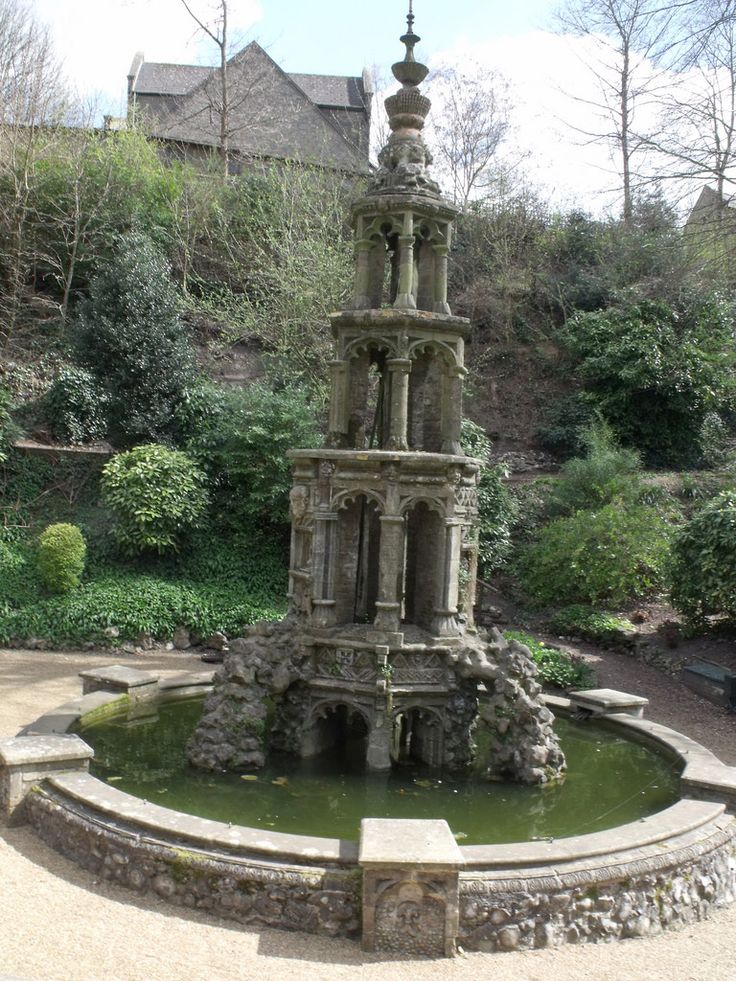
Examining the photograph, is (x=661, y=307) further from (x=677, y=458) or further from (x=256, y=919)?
(x=256, y=919)

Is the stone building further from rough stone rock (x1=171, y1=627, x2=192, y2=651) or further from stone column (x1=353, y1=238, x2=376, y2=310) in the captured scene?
stone column (x1=353, y1=238, x2=376, y2=310)

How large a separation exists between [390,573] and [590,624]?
26.6ft

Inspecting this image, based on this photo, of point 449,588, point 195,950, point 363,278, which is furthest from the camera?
point 363,278

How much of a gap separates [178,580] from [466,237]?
722 inches

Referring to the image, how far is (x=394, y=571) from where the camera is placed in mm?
8281

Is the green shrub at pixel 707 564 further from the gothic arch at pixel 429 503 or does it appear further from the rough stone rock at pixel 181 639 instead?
the rough stone rock at pixel 181 639

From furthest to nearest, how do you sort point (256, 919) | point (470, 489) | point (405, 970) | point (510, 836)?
1. point (470, 489)
2. point (510, 836)
3. point (256, 919)
4. point (405, 970)

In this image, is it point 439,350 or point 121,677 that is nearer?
point 439,350

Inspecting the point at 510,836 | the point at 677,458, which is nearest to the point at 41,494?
the point at 510,836

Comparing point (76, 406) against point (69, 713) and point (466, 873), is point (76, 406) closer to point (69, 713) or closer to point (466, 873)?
point (69, 713)

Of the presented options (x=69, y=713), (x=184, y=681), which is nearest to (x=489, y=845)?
(x=69, y=713)

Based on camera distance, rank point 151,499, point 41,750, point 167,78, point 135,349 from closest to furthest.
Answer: point 41,750 < point 151,499 < point 135,349 < point 167,78

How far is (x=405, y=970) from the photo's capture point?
16.2 ft

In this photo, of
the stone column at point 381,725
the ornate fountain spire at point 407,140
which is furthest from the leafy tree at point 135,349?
the stone column at point 381,725
